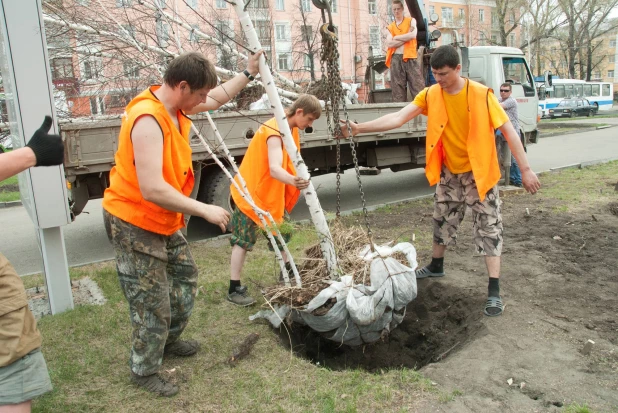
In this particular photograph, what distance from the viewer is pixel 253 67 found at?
11.0 ft

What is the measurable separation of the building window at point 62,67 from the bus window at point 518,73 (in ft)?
27.6

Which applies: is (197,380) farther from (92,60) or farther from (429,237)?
(92,60)

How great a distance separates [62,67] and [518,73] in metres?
9.08

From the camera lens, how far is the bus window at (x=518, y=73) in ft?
35.6

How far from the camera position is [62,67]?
740 centimetres

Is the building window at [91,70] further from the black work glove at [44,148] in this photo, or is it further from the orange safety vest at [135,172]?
the black work glove at [44,148]

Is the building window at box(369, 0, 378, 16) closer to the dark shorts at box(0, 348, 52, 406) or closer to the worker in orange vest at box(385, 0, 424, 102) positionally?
the worker in orange vest at box(385, 0, 424, 102)

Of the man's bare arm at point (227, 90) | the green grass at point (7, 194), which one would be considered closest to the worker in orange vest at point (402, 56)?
the man's bare arm at point (227, 90)

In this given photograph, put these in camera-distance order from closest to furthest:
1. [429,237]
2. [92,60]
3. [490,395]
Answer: [490,395]
[429,237]
[92,60]

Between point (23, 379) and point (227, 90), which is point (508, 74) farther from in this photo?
point (23, 379)

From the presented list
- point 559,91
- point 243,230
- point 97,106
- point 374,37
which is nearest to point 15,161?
point 243,230

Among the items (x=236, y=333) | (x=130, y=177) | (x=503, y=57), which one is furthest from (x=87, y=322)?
(x=503, y=57)

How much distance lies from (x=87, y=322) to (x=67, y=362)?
0.62 metres

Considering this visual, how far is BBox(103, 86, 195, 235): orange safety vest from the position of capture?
2590mm
